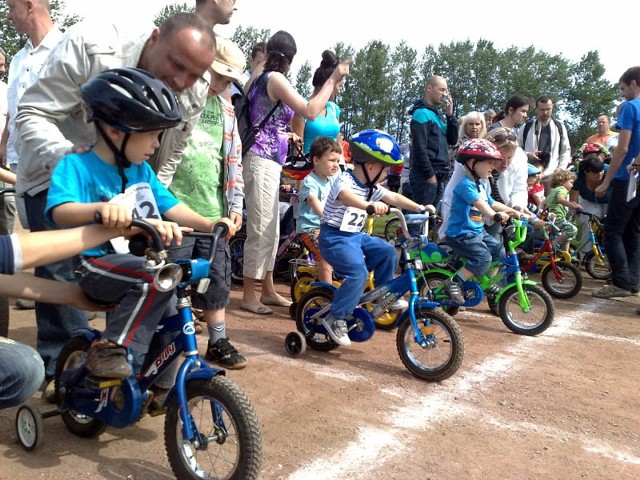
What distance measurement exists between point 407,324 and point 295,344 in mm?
867

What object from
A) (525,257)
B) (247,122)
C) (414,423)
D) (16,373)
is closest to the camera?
(16,373)

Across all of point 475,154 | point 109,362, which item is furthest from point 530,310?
point 109,362

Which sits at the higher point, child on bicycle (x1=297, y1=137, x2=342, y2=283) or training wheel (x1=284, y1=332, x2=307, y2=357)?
child on bicycle (x1=297, y1=137, x2=342, y2=283)

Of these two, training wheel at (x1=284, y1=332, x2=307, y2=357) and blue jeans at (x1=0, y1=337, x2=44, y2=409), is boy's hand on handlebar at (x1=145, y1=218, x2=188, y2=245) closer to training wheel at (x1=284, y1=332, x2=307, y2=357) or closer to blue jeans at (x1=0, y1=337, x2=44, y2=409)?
blue jeans at (x1=0, y1=337, x2=44, y2=409)

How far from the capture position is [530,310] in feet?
18.2

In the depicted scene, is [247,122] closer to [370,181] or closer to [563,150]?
[370,181]

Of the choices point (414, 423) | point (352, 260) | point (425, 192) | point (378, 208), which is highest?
point (425, 192)

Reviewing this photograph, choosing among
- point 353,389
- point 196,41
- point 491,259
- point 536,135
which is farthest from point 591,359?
point 536,135

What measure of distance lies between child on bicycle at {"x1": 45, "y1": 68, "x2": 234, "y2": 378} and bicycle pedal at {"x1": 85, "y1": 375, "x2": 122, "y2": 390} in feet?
0.41

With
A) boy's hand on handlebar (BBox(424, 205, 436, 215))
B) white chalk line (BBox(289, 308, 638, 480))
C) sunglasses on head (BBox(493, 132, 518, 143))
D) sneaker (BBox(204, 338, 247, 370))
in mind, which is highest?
sunglasses on head (BBox(493, 132, 518, 143))

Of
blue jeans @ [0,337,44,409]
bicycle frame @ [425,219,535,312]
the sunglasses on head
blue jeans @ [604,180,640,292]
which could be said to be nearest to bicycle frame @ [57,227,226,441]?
blue jeans @ [0,337,44,409]

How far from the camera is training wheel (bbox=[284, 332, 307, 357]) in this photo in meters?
4.41

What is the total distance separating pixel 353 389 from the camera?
3.80 m

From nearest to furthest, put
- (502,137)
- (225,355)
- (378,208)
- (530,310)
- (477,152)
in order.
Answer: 1. (378,208)
2. (225,355)
3. (477,152)
4. (530,310)
5. (502,137)
